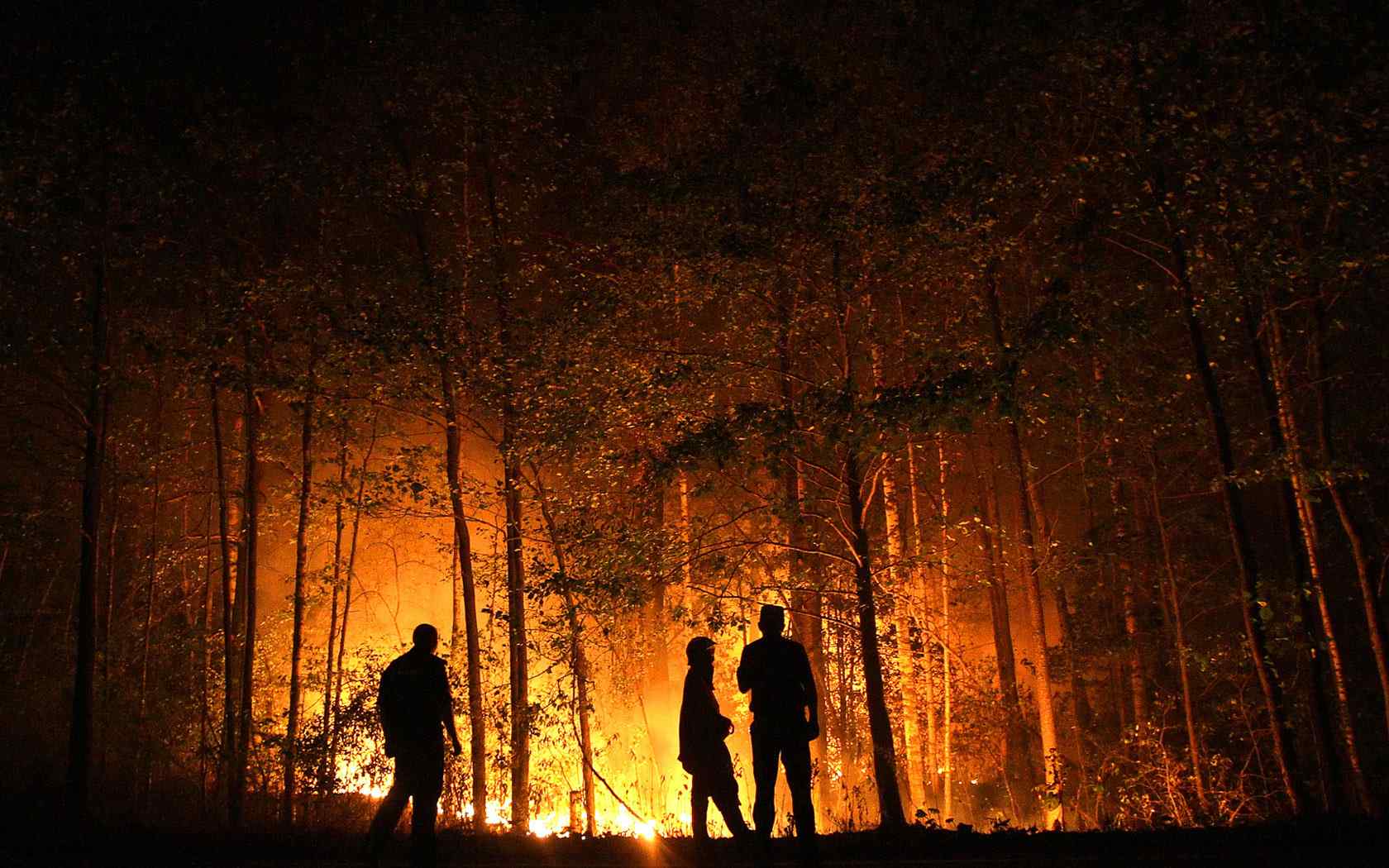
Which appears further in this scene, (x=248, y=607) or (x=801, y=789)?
(x=248, y=607)

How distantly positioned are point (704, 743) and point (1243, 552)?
24.0 feet

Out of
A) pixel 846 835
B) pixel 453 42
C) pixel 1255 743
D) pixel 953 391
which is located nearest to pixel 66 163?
pixel 453 42

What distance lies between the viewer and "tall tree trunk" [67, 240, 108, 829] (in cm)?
1099

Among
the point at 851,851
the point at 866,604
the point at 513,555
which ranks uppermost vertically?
the point at 513,555

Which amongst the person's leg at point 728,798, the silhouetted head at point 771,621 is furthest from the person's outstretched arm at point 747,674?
the person's leg at point 728,798

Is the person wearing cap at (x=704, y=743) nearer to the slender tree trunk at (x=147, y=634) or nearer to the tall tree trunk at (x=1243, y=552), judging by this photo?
the tall tree trunk at (x=1243, y=552)

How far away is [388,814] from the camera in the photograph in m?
6.61

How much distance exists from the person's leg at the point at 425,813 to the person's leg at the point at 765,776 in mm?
2386

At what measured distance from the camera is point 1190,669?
16453 mm

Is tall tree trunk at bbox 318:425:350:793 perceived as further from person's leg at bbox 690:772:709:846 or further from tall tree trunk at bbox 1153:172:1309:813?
tall tree trunk at bbox 1153:172:1309:813

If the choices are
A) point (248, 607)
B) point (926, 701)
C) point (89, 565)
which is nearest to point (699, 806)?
point (89, 565)

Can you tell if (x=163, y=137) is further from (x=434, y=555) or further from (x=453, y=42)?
(x=434, y=555)

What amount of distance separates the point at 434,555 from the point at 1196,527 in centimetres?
1776

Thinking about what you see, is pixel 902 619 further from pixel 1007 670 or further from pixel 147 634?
pixel 147 634
